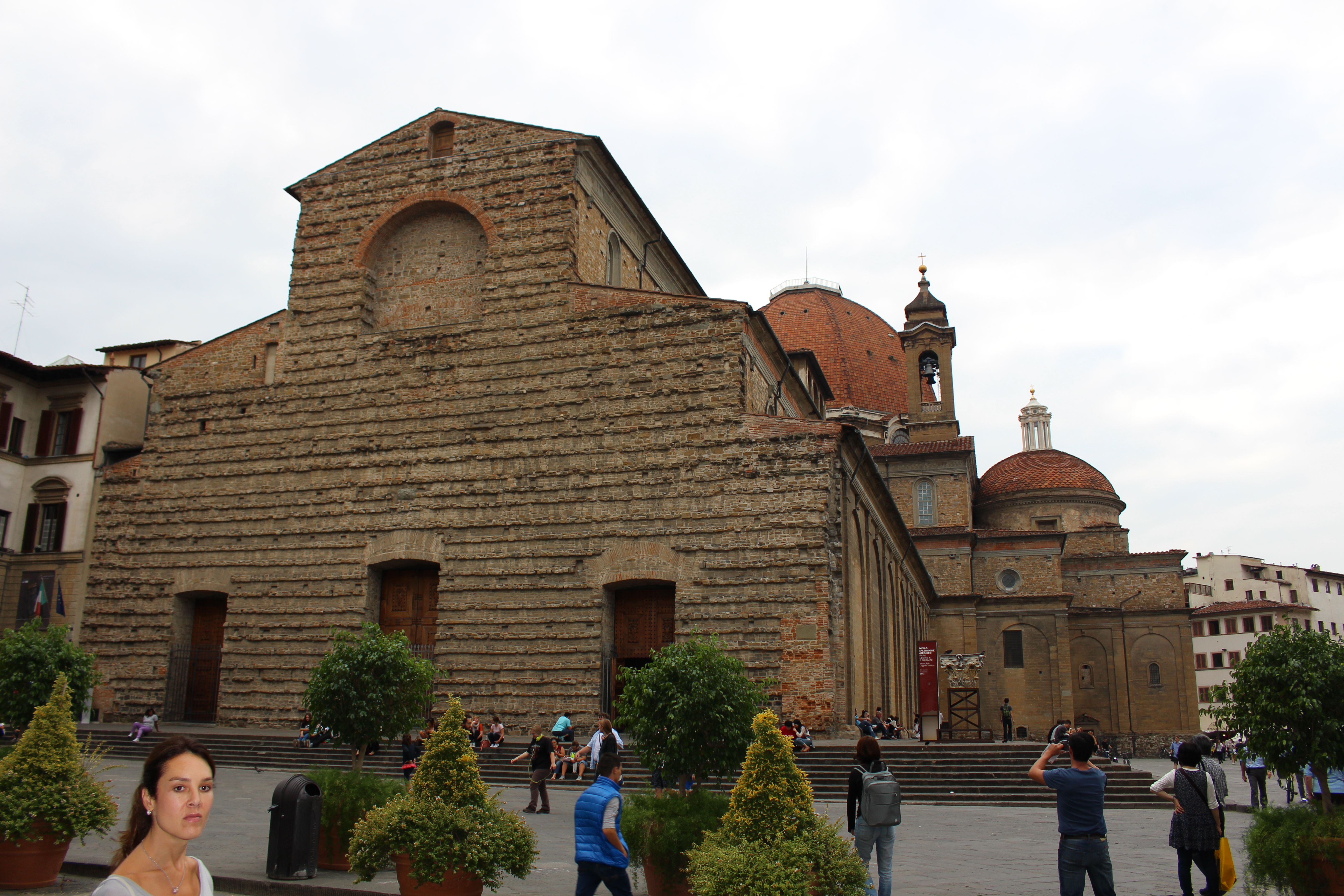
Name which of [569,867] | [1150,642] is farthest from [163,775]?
[1150,642]

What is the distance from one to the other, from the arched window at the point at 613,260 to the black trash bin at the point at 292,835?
17.2 meters

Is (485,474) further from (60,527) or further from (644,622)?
(60,527)

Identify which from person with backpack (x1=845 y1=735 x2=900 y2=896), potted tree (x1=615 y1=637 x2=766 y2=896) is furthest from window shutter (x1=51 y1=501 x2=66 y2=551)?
person with backpack (x1=845 y1=735 x2=900 y2=896)

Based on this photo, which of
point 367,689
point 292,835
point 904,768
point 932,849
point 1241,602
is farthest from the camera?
point 1241,602

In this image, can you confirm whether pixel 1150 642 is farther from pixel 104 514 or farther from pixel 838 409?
pixel 104 514

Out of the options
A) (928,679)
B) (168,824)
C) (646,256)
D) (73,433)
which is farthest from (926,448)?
(168,824)

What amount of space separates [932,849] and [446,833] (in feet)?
19.1

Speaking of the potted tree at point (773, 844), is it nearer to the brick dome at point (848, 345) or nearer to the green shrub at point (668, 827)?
the green shrub at point (668, 827)

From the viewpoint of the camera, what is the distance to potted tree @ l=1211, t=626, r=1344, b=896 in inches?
293

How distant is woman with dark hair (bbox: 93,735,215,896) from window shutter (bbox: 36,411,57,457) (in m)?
28.1

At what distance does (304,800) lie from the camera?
359 inches

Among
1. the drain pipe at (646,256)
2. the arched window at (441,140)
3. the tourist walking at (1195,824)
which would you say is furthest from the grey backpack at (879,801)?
the arched window at (441,140)

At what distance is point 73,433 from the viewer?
2744cm

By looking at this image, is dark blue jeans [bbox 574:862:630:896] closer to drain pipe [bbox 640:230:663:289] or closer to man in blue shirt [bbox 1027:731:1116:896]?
man in blue shirt [bbox 1027:731:1116:896]
